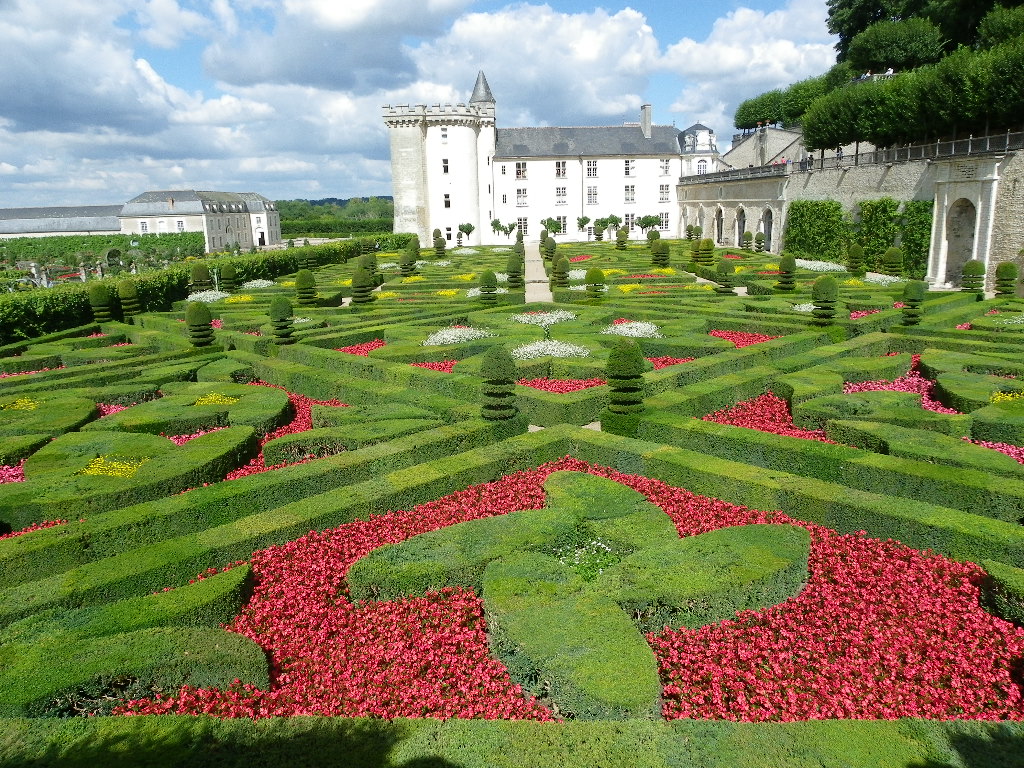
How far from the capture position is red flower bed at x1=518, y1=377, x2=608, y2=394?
14.6 meters

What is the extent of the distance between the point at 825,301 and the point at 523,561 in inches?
585

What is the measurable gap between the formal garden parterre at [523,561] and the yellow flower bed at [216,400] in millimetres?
365

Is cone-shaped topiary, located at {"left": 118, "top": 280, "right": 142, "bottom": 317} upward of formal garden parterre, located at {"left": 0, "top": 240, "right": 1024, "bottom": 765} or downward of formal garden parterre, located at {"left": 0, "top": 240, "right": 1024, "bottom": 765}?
upward

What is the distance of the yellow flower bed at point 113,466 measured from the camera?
10.3 meters

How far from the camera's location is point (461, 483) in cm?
1027

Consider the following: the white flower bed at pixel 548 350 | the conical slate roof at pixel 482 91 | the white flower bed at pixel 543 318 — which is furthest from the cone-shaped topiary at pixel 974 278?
the conical slate roof at pixel 482 91

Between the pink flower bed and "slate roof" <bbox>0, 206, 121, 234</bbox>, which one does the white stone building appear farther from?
the pink flower bed

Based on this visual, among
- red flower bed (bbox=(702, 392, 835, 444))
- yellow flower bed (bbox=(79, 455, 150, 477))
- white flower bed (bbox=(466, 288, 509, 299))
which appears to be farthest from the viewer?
white flower bed (bbox=(466, 288, 509, 299))

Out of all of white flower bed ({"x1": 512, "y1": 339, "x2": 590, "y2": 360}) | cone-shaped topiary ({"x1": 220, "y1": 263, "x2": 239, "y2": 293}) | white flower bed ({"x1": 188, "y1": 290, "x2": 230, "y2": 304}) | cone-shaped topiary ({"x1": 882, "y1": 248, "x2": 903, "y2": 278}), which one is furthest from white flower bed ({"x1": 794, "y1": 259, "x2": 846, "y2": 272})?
cone-shaped topiary ({"x1": 220, "y1": 263, "x2": 239, "y2": 293})

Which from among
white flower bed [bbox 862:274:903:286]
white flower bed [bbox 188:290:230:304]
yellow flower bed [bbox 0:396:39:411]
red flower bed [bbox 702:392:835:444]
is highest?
white flower bed [bbox 188:290:230:304]

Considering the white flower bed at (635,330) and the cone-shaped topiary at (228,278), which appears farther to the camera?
the cone-shaped topiary at (228,278)

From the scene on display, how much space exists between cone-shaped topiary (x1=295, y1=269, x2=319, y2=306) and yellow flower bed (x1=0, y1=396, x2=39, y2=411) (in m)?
12.6

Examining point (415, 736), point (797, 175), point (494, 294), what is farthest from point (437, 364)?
point (797, 175)

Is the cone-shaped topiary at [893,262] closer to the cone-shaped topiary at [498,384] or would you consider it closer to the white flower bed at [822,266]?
the white flower bed at [822,266]
